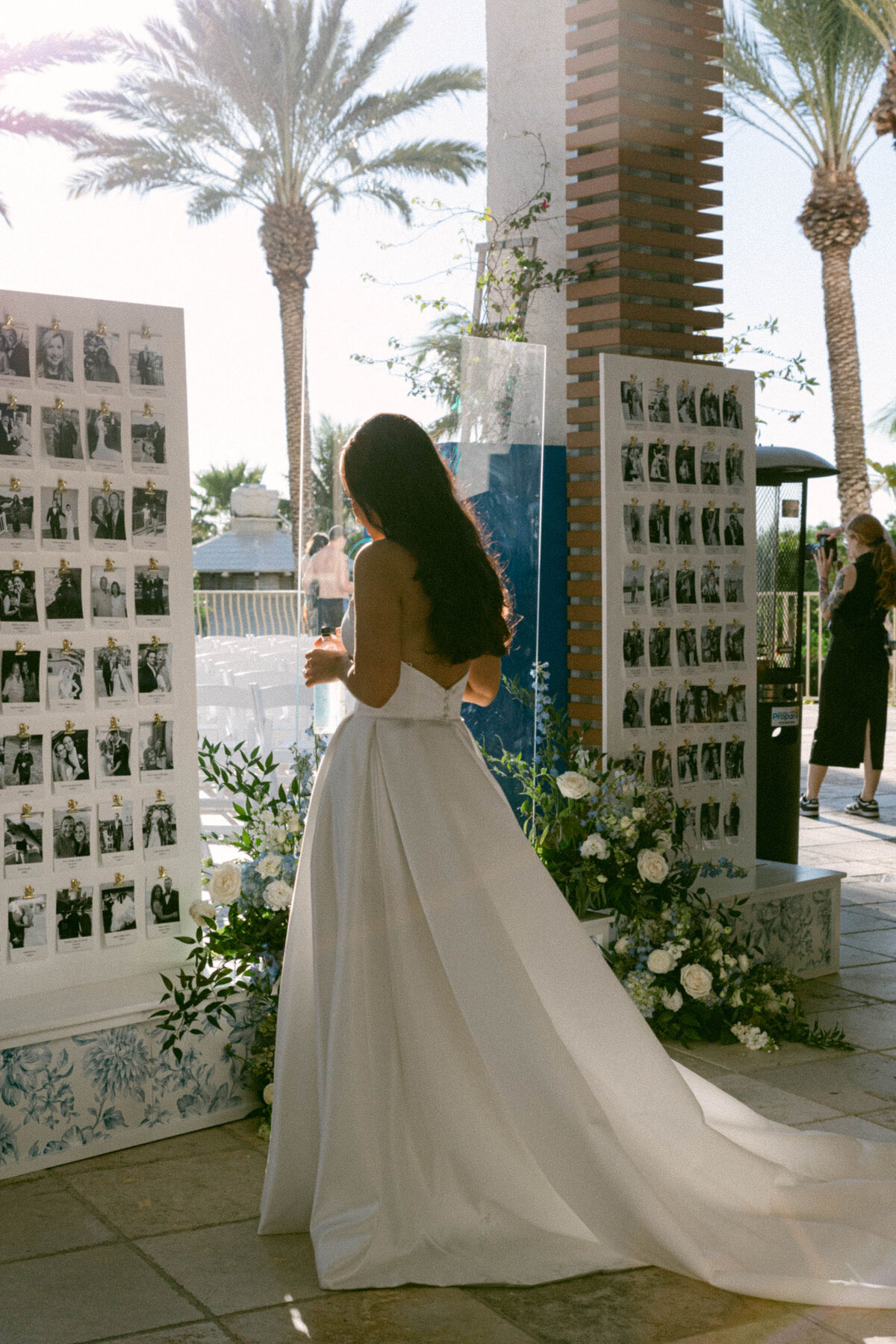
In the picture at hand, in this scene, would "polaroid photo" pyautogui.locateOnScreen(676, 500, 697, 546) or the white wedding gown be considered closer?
the white wedding gown

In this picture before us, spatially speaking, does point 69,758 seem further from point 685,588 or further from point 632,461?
point 685,588

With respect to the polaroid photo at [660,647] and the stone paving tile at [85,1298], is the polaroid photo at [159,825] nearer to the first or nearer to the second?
the stone paving tile at [85,1298]

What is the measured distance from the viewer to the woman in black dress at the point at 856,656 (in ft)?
27.7

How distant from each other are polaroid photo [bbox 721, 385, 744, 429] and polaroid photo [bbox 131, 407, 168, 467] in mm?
2354

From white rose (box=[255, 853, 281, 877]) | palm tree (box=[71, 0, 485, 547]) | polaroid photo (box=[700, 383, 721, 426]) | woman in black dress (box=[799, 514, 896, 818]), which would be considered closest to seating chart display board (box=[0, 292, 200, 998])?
white rose (box=[255, 853, 281, 877])

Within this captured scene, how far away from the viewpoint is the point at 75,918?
382 centimetres

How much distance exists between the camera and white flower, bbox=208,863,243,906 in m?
3.99

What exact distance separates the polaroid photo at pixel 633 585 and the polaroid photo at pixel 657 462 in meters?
0.33

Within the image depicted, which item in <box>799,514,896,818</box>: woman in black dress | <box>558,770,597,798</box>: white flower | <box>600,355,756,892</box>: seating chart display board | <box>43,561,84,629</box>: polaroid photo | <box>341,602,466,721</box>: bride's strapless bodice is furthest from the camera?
<box>799,514,896,818</box>: woman in black dress

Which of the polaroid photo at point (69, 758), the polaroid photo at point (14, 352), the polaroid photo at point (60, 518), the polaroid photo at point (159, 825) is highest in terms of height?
the polaroid photo at point (14, 352)

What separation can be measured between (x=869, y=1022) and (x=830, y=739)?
13.5 feet

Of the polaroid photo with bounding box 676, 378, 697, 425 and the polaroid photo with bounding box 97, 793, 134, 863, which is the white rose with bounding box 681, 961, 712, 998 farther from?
the polaroid photo with bounding box 676, 378, 697, 425

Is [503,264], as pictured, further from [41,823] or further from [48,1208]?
[48,1208]

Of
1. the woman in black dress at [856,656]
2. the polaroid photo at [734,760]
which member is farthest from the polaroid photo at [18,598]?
the woman in black dress at [856,656]
